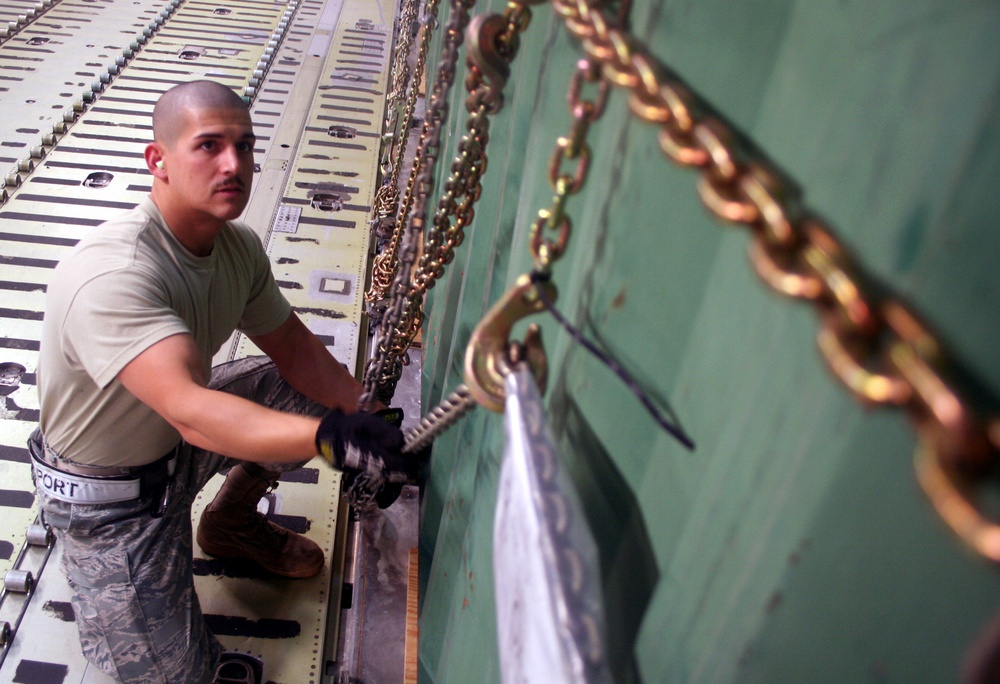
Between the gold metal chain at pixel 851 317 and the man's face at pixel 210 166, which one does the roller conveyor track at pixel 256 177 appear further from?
the gold metal chain at pixel 851 317

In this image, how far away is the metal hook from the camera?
3.06 feet

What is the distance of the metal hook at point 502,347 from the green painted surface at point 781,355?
8 cm

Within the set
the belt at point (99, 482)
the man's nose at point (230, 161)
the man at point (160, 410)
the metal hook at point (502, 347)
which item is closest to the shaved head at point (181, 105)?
the man at point (160, 410)

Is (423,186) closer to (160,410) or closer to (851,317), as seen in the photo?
(160,410)

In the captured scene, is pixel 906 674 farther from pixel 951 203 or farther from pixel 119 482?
pixel 119 482

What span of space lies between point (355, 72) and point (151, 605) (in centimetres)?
508

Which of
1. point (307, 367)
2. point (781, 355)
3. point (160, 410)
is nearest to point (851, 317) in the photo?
point (781, 355)

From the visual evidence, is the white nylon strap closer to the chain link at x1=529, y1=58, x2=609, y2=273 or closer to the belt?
the belt

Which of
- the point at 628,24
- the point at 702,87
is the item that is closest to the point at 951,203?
the point at 702,87

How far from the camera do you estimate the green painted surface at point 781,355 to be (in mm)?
498

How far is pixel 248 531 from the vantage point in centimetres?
268

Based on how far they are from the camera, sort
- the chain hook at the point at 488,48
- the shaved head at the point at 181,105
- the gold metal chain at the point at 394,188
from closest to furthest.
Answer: the chain hook at the point at 488,48, the shaved head at the point at 181,105, the gold metal chain at the point at 394,188

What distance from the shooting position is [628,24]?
0.94 meters

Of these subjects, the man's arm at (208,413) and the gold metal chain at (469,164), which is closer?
the gold metal chain at (469,164)
